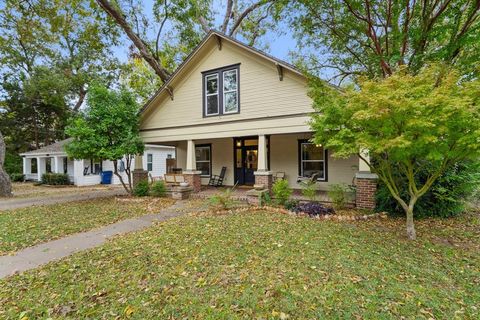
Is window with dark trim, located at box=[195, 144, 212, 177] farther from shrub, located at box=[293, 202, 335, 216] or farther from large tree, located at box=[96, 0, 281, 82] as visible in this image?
shrub, located at box=[293, 202, 335, 216]

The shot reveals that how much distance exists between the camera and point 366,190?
8016 millimetres

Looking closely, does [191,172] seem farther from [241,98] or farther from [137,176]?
[241,98]

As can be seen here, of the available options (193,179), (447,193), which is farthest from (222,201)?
(447,193)

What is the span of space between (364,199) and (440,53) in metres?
4.53

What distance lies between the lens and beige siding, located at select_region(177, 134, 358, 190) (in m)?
11.1

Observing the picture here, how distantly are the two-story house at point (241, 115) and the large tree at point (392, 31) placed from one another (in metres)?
2.02

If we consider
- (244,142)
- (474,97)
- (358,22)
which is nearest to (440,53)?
(358,22)

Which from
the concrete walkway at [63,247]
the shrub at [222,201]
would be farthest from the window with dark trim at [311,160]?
the concrete walkway at [63,247]

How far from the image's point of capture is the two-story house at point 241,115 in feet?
31.1

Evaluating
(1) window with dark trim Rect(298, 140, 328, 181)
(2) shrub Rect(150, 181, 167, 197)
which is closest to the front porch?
(1) window with dark trim Rect(298, 140, 328, 181)

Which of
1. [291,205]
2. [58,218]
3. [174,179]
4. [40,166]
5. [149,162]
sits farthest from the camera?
[40,166]

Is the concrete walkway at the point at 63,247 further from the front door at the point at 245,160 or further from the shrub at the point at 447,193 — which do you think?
the shrub at the point at 447,193

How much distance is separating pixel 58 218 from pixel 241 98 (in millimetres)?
7521

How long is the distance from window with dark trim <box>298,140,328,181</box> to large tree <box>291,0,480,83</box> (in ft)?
11.7
